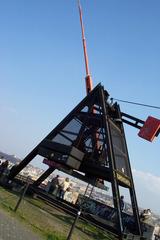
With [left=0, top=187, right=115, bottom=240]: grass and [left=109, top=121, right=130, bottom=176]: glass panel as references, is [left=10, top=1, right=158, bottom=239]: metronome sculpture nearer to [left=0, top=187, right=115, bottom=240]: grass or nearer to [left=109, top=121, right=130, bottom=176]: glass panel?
[left=109, top=121, right=130, bottom=176]: glass panel

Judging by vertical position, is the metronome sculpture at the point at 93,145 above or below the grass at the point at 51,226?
above

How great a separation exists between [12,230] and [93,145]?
12343 mm

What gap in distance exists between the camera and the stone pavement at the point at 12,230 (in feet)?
35.7

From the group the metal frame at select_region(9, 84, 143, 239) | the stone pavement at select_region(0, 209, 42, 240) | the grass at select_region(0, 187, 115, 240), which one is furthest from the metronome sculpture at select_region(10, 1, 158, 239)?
the stone pavement at select_region(0, 209, 42, 240)

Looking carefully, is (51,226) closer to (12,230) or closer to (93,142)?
(12,230)

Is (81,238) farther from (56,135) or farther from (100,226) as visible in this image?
(56,135)

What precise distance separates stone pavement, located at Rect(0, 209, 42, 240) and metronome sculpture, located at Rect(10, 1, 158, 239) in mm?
7460

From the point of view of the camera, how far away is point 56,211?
20.0 metres

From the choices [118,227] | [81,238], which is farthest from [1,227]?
[118,227]

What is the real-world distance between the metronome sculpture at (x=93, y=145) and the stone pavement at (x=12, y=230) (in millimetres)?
7460

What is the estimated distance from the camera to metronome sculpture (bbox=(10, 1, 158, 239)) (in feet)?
67.7

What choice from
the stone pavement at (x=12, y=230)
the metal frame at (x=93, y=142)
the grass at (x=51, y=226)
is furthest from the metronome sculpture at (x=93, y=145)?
the stone pavement at (x=12, y=230)

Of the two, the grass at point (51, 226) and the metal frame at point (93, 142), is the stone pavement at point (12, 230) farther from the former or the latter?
the metal frame at point (93, 142)

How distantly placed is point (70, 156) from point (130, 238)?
5.28 m
